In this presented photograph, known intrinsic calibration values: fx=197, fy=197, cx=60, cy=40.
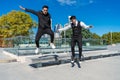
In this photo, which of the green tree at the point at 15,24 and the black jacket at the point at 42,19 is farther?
the green tree at the point at 15,24

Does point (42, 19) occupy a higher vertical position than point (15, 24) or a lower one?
lower

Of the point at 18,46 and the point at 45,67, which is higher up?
the point at 18,46

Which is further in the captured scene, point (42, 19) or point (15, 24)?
point (15, 24)

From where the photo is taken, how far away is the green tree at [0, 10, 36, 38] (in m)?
41.0

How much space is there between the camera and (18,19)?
43688 mm

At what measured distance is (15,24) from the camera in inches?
1678

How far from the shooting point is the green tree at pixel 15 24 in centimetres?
4103

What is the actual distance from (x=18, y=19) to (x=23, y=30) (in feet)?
12.1

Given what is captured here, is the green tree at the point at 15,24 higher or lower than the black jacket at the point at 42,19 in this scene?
higher

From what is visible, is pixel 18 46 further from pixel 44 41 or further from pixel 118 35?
pixel 118 35

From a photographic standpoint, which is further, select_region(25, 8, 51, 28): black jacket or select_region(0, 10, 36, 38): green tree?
select_region(0, 10, 36, 38): green tree

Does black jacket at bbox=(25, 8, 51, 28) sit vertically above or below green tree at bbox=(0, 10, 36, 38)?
below

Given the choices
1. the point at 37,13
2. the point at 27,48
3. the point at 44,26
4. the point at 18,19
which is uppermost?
the point at 18,19

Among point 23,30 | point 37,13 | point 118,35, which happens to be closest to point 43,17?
point 37,13
